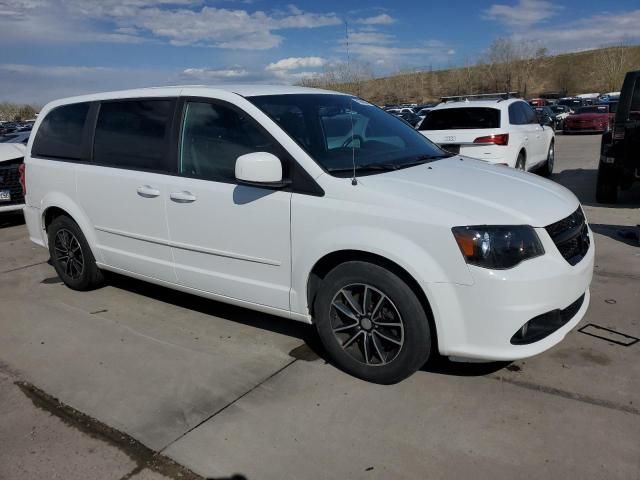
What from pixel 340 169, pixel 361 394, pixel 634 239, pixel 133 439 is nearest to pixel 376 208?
pixel 340 169

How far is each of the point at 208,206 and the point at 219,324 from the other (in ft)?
3.54

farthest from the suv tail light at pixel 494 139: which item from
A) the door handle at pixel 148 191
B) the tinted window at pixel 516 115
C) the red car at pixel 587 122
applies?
the red car at pixel 587 122

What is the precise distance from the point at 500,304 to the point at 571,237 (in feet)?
A: 2.50

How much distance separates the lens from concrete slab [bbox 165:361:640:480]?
2.62m

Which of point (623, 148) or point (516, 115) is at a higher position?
point (516, 115)

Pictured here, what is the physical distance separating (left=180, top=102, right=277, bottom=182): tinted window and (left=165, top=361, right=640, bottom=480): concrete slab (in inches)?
60.0

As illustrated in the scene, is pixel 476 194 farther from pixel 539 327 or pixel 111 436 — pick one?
pixel 111 436

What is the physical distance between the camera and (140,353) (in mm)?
3957

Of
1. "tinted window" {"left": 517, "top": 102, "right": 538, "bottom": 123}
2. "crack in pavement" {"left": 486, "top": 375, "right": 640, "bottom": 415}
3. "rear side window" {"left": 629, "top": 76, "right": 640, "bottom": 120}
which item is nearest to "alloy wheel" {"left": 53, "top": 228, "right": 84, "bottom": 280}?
"crack in pavement" {"left": 486, "top": 375, "right": 640, "bottom": 415}

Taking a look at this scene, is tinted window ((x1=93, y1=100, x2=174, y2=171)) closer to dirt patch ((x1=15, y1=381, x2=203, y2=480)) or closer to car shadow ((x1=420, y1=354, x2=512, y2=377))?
dirt patch ((x1=15, y1=381, x2=203, y2=480))

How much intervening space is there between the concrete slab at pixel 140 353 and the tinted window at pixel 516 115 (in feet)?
21.2

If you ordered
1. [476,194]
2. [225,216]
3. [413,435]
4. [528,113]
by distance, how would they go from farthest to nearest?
[528,113] < [225,216] < [476,194] < [413,435]

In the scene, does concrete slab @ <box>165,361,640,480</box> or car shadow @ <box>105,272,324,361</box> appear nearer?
concrete slab @ <box>165,361,640,480</box>

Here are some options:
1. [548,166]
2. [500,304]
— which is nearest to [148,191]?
[500,304]
